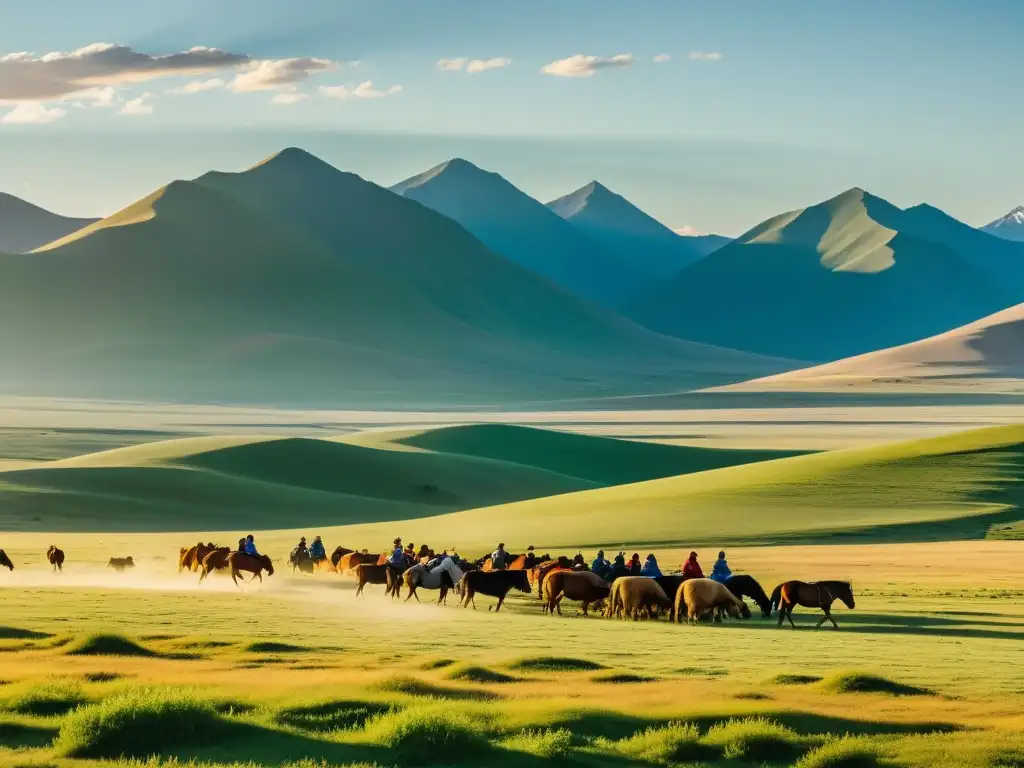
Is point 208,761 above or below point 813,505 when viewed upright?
below

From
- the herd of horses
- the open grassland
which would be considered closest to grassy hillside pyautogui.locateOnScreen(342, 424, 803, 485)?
the herd of horses

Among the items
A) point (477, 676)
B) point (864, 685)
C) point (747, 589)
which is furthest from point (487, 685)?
point (747, 589)

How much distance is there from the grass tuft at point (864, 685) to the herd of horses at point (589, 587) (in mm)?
10342

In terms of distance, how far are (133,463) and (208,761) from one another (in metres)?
81.8

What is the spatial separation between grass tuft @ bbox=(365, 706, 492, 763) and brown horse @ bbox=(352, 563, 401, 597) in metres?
19.8

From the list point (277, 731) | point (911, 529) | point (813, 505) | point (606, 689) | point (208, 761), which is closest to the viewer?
point (208, 761)

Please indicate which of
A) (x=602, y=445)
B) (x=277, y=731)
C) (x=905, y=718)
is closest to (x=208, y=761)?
(x=277, y=731)

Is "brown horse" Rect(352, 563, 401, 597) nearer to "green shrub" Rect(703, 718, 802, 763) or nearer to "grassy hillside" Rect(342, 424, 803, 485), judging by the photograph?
"green shrub" Rect(703, 718, 802, 763)

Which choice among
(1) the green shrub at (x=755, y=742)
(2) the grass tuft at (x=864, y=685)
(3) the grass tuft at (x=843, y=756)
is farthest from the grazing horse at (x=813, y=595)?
(3) the grass tuft at (x=843, y=756)

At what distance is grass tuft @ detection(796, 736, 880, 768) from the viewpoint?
19219 mm

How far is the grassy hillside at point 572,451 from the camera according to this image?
12100cm

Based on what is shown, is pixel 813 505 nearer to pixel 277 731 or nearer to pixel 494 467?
pixel 494 467

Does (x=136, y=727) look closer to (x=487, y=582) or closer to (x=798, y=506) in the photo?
(x=487, y=582)

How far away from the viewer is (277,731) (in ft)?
68.4
